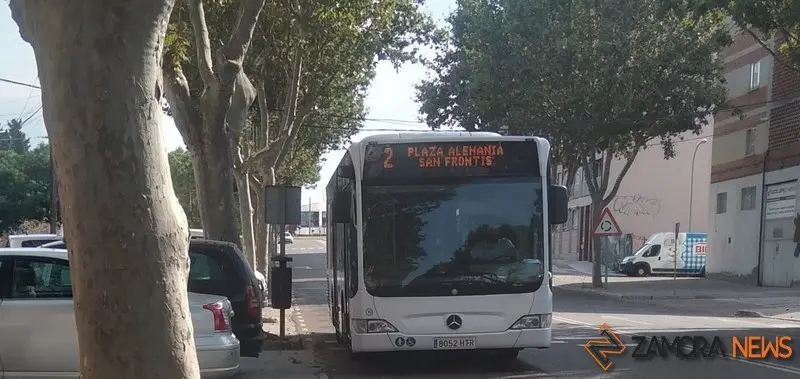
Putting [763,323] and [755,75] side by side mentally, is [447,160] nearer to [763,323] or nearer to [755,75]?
[763,323]

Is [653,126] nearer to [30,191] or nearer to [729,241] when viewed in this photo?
[729,241]

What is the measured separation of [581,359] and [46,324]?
267 inches

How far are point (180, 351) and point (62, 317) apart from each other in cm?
527

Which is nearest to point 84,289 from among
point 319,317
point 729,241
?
point 319,317

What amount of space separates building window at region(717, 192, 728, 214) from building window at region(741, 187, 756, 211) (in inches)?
60.4

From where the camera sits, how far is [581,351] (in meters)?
11.9

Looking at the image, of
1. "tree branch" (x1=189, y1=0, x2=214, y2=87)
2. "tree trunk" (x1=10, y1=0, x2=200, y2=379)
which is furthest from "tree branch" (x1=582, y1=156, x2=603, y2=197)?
"tree trunk" (x1=10, y1=0, x2=200, y2=379)

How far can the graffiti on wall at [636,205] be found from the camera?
4931cm

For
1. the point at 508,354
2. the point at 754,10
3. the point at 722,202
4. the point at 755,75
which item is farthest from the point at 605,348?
the point at 722,202

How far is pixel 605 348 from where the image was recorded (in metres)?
12.0

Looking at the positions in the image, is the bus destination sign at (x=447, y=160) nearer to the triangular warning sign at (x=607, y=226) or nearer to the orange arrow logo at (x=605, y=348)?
the orange arrow logo at (x=605, y=348)

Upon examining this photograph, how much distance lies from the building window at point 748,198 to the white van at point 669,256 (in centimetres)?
758

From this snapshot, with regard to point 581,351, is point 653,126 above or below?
above

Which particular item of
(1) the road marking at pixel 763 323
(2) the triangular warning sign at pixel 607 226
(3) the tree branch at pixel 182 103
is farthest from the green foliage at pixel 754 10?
(2) the triangular warning sign at pixel 607 226
